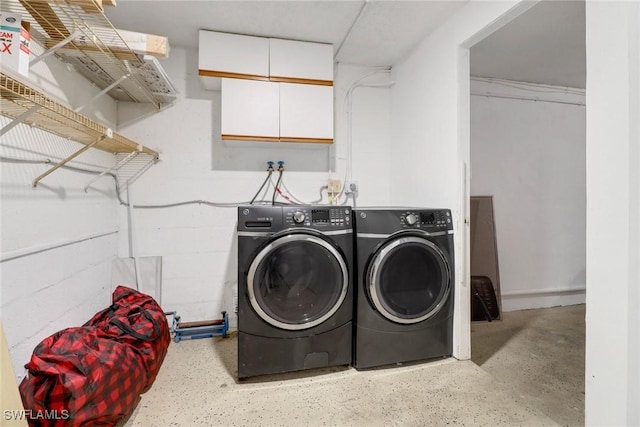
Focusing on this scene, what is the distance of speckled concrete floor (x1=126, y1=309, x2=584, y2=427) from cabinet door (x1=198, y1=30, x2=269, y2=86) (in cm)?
204

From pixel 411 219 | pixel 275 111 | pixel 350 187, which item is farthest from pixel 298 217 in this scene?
pixel 350 187

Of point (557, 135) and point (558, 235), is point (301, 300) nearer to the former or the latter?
point (558, 235)

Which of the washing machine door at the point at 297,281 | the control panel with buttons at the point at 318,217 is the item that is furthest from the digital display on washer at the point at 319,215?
the washing machine door at the point at 297,281

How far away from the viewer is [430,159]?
7.17 ft

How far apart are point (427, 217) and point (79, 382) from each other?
193 cm

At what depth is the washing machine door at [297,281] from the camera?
1629 millimetres

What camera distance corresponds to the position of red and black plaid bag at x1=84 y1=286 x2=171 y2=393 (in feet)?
5.24

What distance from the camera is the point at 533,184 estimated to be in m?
2.96

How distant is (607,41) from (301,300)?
1799mm

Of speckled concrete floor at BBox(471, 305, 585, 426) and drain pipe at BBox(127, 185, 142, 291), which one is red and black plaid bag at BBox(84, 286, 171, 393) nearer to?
drain pipe at BBox(127, 185, 142, 291)

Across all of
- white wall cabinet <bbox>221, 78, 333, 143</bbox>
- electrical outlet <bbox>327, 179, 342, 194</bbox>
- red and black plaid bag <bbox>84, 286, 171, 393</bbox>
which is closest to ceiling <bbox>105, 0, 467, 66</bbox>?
white wall cabinet <bbox>221, 78, 333, 143</bbox>

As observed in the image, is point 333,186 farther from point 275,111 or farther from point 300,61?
point 300,61

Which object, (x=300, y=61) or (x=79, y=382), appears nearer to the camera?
(x=79, y=382)

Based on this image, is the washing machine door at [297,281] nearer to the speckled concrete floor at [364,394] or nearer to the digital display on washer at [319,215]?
the digital display on washer at [319,215]
